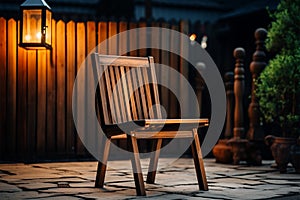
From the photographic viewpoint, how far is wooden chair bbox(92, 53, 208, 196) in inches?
154

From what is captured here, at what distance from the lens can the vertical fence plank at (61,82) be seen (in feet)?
22.7

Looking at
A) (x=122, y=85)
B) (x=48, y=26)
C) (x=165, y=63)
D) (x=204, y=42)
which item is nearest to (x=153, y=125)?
(x=122, y=85)

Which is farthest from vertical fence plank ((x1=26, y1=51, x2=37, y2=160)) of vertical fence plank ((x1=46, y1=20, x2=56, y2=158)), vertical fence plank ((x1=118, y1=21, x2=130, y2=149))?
vertical fence plank ((x1=118, y1=21, x2=130, y2=149))

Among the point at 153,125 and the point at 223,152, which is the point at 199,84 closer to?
the point at 223,152

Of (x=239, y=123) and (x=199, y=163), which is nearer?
(x=199, y=163)

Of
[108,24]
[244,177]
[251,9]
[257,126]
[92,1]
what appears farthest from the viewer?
[92,1]

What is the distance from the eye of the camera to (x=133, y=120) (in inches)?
160

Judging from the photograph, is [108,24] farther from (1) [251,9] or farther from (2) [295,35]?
(1) [251,9]

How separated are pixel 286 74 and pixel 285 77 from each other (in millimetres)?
46

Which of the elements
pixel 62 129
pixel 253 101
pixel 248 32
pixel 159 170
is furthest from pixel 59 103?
pixel 248 32

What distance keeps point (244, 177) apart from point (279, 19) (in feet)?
6.22

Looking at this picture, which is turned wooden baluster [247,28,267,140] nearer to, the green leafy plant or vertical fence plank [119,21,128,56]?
the green leafy plant

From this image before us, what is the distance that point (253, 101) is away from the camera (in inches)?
261

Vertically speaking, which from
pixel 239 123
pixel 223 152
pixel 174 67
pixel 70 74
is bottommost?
pixel 223 152
